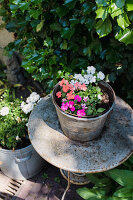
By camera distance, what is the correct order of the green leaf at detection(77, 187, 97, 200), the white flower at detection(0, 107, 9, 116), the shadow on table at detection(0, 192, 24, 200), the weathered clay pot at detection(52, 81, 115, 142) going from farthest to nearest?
the shadow on table at detection(0, 192, 24, 200), the white flower at detection(0, 107, 9, 116), the green leaf at detection(77, 187, 97, 200), the weathered clay pot at detection(52, 81, 115, 142)

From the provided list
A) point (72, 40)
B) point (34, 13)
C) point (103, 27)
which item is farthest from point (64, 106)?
point (34, 13)

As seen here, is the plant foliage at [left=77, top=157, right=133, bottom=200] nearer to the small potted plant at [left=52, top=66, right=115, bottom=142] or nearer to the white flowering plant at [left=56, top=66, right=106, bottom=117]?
the small potted plant at [left=52, top=66, right=115, bottom=142]

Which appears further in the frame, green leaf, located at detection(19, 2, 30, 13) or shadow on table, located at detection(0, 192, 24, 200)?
shadow on table, located at detection(0, 192, 24, 200)

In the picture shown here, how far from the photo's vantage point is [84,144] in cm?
130

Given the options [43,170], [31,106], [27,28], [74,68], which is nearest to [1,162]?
[43,170]

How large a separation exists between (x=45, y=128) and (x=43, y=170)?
1.02 m

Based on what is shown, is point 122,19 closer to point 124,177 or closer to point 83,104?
point 83,104

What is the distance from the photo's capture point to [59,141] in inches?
51.6

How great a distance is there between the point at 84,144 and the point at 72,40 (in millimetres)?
847

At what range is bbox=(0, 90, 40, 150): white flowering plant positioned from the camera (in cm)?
184

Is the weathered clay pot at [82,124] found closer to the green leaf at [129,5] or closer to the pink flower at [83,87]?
the pink flower at [83,87]

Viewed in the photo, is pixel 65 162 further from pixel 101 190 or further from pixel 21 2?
pixel 21 2

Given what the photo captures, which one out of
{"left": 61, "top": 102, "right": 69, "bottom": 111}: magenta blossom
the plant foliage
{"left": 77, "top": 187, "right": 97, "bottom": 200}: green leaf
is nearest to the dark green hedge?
{"left": 61, "top": 102, "right": 69, "bottom": 111}: magenta blossom

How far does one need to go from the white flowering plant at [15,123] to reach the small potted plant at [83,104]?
1.99 feet
